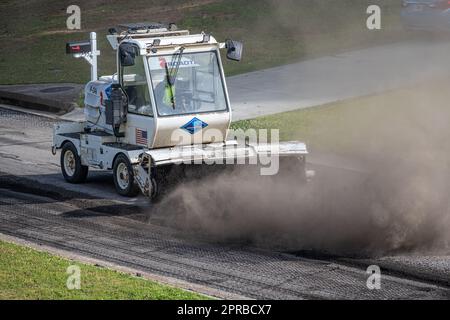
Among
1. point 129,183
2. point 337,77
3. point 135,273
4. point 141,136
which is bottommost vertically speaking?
point 135,273

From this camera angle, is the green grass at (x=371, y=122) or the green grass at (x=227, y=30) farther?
the green grass at (x=227, y=30)

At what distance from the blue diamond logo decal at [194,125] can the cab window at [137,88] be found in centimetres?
59

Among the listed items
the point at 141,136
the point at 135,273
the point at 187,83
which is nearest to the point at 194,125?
the point at 187,83

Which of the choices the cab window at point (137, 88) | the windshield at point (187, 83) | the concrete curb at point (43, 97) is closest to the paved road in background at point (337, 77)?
the concrete curb at point (43, 97)

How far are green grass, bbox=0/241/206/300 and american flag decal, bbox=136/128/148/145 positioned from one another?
12.2ft

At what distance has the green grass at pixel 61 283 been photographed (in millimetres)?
10469

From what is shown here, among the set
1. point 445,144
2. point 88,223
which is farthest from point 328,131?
point 88,223

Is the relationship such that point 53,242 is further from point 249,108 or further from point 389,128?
point 249,108

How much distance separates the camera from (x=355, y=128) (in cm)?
1966

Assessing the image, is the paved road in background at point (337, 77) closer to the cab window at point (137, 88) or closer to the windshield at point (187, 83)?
the windshield at point (187, 83)

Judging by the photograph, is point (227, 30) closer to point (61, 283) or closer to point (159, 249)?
point (159, 249)

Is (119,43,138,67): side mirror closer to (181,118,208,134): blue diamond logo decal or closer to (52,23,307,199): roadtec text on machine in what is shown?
(52,23,307,199): roadtec text on machine

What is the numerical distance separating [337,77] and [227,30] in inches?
232

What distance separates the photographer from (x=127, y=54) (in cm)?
1526
